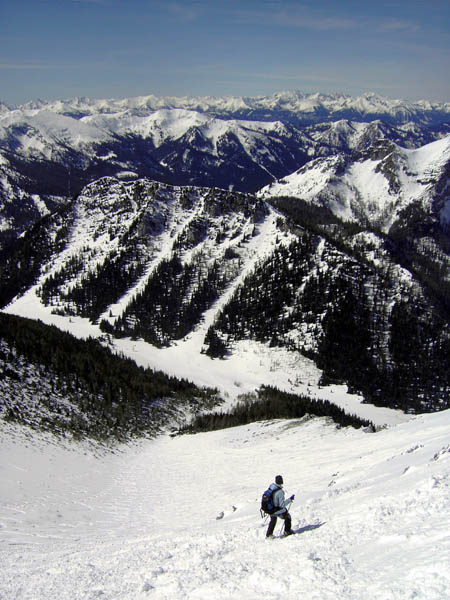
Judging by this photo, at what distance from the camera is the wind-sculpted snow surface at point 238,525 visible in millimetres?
11680

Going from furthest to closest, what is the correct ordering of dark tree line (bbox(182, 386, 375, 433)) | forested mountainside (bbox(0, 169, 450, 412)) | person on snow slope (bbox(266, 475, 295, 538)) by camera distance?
forested mountainside (bbox(0, 169, 450, 412))
dark tree line (bbox(182, 386, 375, 433))
person on snow slope (bbox(266, 475, 295, 538))

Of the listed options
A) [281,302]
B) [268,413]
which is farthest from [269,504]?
[281,302]

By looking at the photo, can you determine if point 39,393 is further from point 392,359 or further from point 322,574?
point 392,359

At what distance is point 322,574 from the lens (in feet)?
38.4

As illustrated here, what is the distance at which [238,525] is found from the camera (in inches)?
822

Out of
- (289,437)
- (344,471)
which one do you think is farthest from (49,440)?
(344,471)

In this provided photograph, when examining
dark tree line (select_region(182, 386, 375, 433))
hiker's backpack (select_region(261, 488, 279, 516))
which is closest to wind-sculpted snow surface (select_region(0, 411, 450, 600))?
hiker's backpack (select_region(261, 488, 279, 516))

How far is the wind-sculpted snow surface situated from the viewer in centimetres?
1168

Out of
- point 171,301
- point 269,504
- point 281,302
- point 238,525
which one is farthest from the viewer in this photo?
point 171,301

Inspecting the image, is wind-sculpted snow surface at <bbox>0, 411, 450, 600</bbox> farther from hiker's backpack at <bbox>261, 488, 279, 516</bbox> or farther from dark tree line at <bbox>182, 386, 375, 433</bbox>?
dark tree line at <bbox>182, 386, 375, 433</bbox>

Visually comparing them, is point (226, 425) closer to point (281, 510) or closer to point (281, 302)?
point (281, 510)

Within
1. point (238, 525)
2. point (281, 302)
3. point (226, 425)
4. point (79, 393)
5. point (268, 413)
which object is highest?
point (281, 302)

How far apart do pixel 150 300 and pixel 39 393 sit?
343ft

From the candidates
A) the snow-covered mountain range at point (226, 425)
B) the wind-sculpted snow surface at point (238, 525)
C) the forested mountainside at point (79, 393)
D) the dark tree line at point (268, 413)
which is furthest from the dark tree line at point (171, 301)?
the wind-sculpted snow surface at point (238, 525)
